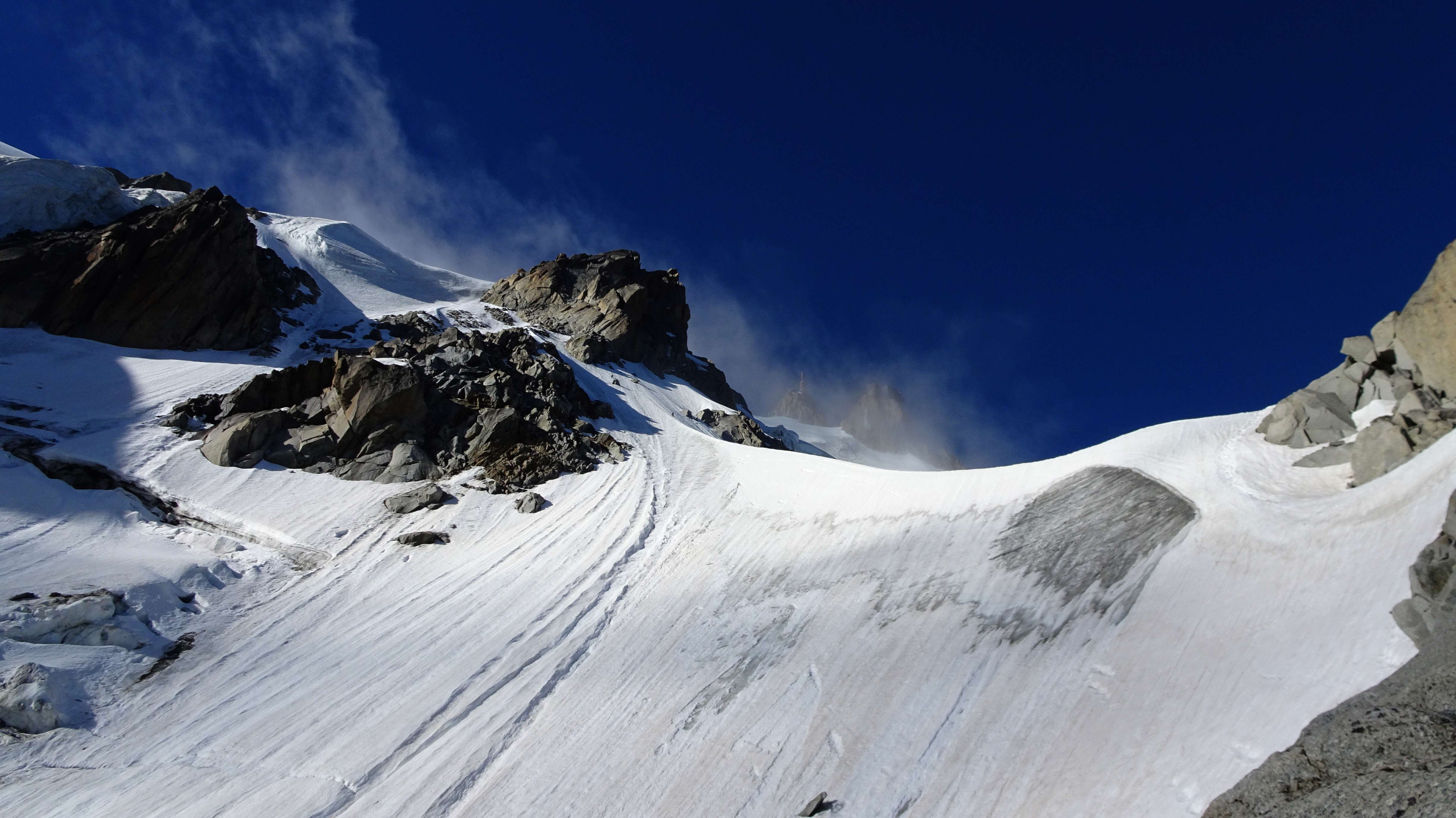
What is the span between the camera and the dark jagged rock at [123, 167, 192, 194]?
55.9 metres

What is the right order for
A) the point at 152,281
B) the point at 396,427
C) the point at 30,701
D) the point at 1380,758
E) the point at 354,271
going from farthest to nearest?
1. the point at 354,271
2. the point at 152,281
3. the point at 396,427
4. the point at 30,701
5. the point at 1380,758

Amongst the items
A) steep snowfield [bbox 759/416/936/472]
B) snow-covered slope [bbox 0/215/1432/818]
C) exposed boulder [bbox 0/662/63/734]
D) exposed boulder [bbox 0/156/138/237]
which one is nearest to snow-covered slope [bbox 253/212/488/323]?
exposed boulder [bbox 0/156/138/237]

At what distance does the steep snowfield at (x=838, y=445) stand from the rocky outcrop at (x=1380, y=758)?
66873 millimetres

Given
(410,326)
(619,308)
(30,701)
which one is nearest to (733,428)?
(619,308)

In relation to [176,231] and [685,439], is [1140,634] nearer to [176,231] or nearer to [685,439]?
[685,439]

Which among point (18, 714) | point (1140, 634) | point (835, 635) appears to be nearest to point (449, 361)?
point (18, 714)

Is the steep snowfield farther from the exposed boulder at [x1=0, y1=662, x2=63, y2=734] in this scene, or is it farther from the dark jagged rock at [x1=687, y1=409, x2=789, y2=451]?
the exposed boulder at [x1=0, y1=662, x2=63, y2=734]

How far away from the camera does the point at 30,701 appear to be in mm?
11383

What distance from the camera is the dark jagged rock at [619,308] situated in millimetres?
56906

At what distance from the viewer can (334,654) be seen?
14.8 metres

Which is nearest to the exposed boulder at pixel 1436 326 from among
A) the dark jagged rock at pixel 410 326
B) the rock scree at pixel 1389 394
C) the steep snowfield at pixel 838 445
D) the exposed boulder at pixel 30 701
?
the rock scree at pixel 1389 394

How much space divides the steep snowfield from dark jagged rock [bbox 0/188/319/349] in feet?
155

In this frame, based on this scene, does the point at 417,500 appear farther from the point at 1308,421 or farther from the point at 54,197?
the point at 54,197

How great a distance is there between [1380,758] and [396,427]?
26819mm
